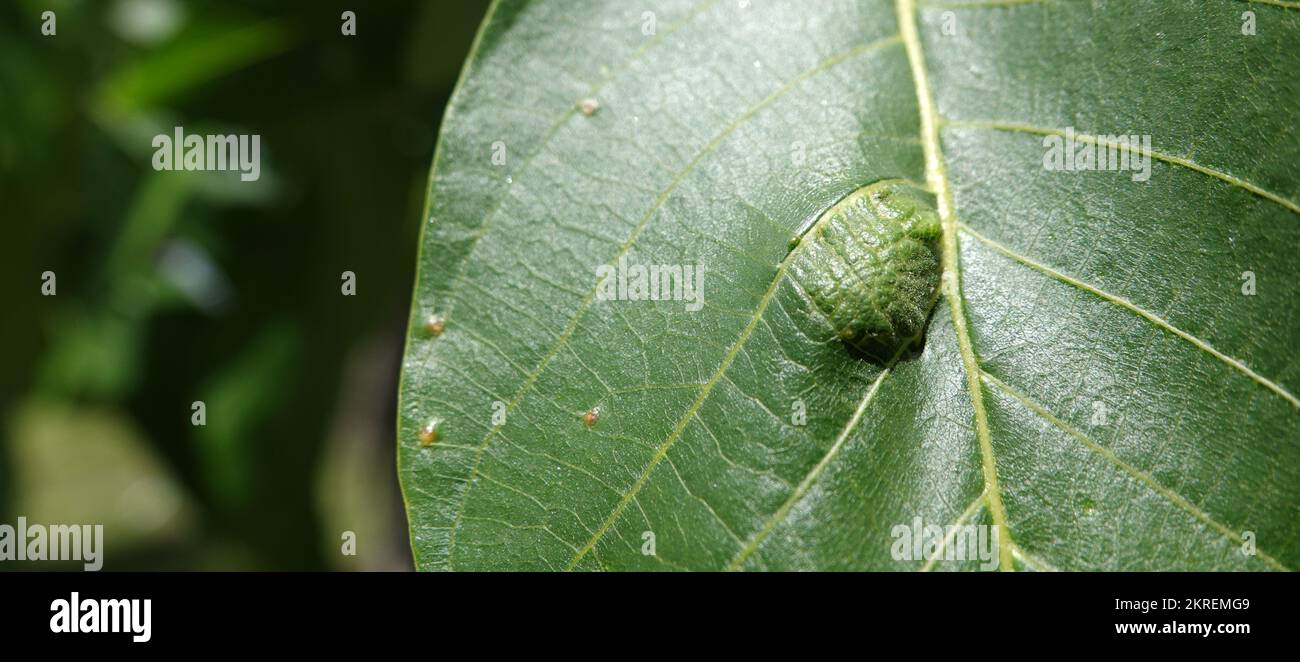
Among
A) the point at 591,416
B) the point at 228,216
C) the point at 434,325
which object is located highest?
the point at 228,216

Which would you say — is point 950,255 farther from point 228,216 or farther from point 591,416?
point 228,216

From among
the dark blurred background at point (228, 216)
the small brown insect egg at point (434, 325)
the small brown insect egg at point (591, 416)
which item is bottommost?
the small brown insect egg at point (591, 416)

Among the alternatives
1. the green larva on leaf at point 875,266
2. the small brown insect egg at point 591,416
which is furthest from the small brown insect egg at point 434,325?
the green larva on leaf at point 875,266

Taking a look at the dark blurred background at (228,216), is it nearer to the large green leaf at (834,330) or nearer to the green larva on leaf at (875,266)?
the large green leaf at (834,330)

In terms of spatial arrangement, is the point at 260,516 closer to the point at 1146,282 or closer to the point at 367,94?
the point at 367,94

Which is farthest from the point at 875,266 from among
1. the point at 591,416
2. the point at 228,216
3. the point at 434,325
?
the point at 228,216

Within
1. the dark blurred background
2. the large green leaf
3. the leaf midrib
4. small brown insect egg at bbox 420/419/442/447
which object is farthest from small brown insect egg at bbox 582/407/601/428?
the dark blurred background

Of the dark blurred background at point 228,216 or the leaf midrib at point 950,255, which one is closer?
the leaf midrib at point 950,255
